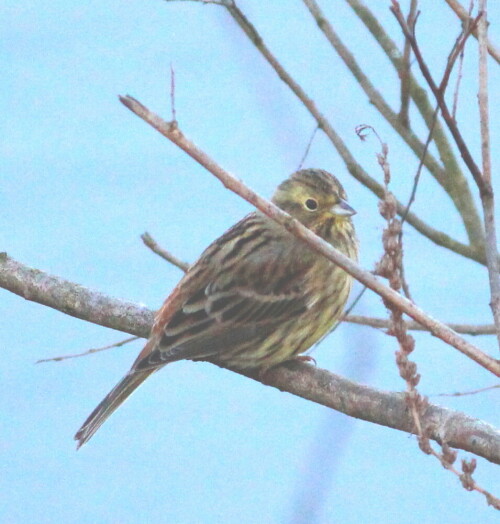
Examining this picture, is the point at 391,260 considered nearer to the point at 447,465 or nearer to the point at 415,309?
the point at 415,309

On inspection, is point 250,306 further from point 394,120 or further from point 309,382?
point 394,120

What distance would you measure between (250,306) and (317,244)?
1.85m

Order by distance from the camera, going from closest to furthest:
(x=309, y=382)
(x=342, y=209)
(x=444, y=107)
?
(x=444, y=107)
(x=309, y=382)
(x=342, y=209)

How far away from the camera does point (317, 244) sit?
2.43 m

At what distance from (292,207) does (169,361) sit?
90cm

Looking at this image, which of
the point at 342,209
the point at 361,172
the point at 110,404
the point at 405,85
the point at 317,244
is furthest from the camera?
the point at 342,209

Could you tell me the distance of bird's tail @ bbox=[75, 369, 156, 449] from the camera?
4094 millimetres

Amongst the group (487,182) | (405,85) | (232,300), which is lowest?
(232,300)

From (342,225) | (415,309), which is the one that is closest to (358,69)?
(342,225)

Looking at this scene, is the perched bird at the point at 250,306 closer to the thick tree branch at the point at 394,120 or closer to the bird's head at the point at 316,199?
the bird's head at the point at 316,199

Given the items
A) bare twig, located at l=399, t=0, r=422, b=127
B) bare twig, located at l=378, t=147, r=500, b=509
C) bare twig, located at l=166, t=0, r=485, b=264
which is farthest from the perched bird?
bare twig, located at l=378, t=147, r=500, b=509

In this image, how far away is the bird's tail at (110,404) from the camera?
4094 millimetres

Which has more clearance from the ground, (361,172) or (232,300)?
(361,172)

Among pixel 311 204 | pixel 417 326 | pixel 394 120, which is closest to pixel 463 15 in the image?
pixel 394 120
